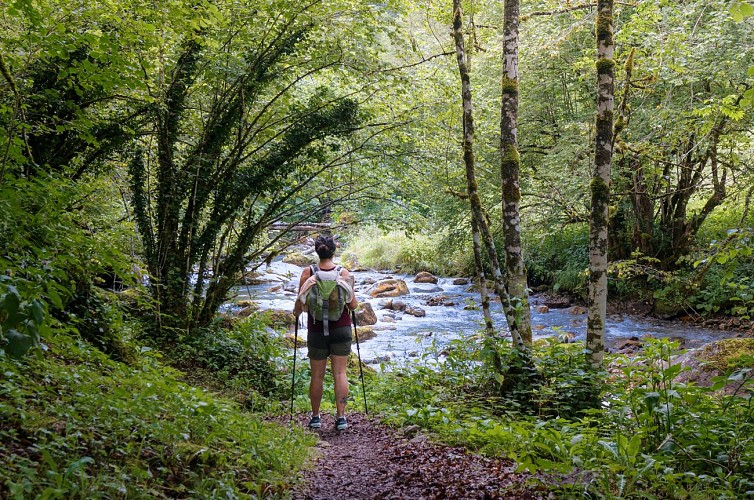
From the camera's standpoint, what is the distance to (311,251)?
93.6 ft

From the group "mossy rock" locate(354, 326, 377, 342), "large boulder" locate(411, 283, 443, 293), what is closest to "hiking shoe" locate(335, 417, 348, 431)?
"mossy rock" locate(354, 326, 377, 342)

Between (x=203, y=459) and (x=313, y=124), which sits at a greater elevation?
(x=313, y=124)

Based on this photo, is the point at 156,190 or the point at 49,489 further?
the point at 156,190

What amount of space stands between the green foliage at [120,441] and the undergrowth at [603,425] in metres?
1.66

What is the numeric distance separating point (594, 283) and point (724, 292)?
10894 mm

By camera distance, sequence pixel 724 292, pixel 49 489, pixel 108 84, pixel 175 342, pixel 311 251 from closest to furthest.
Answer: pixel 49 489 → pixel 108 84 → pixel 175 342 → pixel 724 292 → pixel 311 251

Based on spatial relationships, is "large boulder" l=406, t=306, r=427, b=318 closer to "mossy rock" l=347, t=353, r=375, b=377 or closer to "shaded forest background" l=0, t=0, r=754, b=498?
"shaded forest background" l=0, t=0, r=754, b=498

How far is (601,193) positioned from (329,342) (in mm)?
3193

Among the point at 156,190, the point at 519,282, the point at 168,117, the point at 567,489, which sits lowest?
the point at 567,489

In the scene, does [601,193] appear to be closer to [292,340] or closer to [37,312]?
[37,312]

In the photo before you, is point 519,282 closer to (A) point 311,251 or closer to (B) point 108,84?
(B) point 108,84

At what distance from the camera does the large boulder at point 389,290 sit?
2081 centimetres

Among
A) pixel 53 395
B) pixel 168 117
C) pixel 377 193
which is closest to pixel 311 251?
pixel 377 193

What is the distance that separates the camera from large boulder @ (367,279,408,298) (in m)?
20.8
